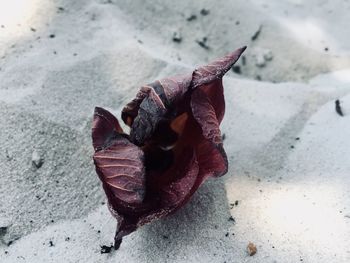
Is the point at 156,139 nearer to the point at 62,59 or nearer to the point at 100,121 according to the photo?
the point at 100,121

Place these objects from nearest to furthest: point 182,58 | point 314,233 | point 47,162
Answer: point 314,233 < point 47,162 < point 182,58

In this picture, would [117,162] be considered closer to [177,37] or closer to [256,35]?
[177,37]

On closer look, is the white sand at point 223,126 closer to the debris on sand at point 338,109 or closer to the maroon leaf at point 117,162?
the debris on sand at point 338,109

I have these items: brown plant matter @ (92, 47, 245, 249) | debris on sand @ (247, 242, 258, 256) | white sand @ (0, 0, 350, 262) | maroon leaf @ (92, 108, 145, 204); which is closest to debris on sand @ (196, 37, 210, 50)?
white sand @ (0, 0, 350, 262)

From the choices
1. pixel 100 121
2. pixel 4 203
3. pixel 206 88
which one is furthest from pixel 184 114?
pixel 4 203

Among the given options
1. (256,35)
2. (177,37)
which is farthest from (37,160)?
(256,35)

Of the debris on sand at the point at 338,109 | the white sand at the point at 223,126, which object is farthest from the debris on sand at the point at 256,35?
the debris on sand at the point at 338,109

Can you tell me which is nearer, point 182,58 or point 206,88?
point 206,88

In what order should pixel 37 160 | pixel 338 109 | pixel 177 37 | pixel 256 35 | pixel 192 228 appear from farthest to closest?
pixel 256 35 < pixel 177 37 < pixel 338 109 < pixel 37 160 < pixel 192 228

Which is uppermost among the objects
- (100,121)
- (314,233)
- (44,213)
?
(100,121)
